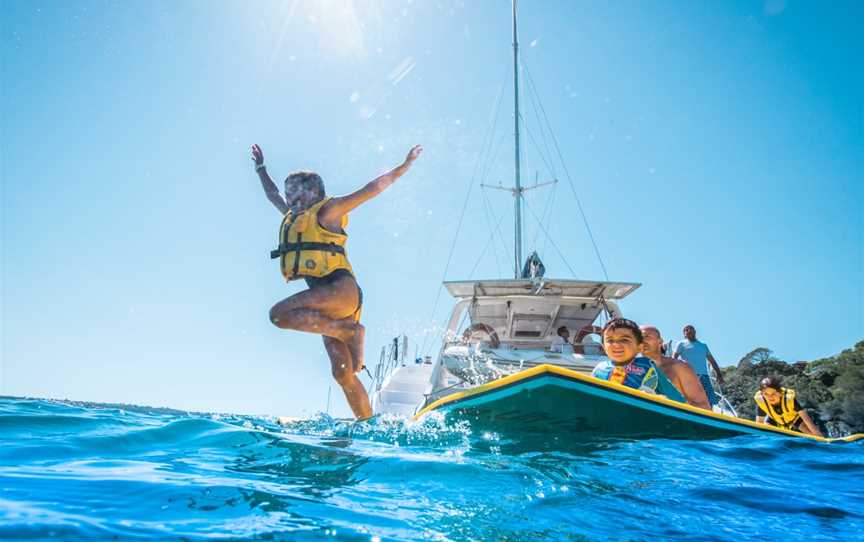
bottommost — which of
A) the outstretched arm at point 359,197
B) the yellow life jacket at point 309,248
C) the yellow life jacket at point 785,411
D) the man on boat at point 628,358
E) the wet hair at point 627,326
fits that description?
the yellow life jacket at point 785,411

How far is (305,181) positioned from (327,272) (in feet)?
2.73

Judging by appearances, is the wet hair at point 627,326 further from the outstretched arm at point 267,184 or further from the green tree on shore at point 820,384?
the green tree on shore at point 820,384

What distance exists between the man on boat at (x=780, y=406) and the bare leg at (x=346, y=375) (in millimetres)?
6948

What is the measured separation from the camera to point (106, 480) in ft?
6.04

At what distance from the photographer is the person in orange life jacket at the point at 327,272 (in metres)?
3.72

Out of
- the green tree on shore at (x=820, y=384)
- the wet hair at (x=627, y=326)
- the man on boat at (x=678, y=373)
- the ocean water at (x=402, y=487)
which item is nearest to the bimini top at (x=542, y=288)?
the man on boat at (x=678, y=373)

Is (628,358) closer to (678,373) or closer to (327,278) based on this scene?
(678,373)

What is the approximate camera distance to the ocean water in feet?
4.65

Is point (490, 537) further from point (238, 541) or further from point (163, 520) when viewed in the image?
point (163, 520)

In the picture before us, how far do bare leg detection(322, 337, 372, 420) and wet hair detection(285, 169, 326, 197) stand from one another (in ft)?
4.13

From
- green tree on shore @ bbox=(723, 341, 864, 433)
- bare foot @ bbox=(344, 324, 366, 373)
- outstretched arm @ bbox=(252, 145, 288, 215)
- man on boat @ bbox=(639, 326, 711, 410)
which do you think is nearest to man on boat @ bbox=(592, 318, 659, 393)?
man on boat @ bbox=(639, 326, 711, 410)

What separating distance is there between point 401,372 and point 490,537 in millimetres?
8436

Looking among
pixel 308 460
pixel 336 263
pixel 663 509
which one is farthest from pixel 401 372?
pixel 663 509

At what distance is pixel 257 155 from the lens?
477 centimetres
